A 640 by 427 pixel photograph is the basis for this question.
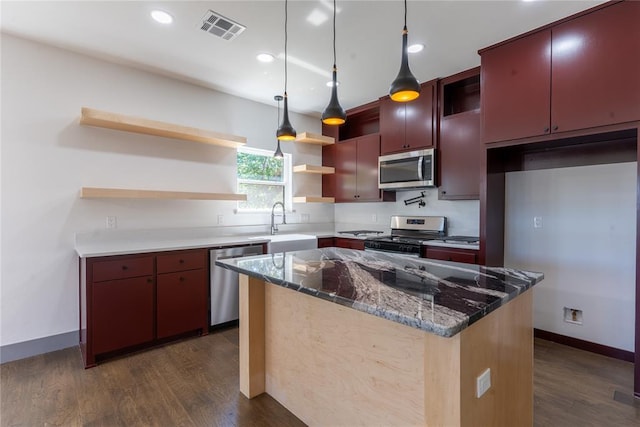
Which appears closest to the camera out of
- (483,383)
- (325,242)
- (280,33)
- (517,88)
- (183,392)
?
(483,383)

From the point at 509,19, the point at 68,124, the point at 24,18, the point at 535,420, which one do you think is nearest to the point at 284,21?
the point at 509,19

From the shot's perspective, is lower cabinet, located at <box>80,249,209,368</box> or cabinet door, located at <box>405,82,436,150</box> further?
cabinet door, located at <box>405,82,436,150</box>

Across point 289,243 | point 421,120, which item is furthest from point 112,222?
point 421,120

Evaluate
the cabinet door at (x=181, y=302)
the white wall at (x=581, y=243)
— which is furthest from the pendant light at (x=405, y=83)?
the cabinet door at (x=181, y=302)

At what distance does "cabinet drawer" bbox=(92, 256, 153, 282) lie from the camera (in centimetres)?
253

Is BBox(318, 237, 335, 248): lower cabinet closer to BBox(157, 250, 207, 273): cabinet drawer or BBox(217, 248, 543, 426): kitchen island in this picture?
BBox(157, 250, 207, 273): cabinet drawer

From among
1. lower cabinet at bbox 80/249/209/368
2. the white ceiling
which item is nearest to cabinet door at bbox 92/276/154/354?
lower cabinet at bbox 80/249/209/368

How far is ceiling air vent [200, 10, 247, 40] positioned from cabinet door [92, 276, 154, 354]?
7.10 feet

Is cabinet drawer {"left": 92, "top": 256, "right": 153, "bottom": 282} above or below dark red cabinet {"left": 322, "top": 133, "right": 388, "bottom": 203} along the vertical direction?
below

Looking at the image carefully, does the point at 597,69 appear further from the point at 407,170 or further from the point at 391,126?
the point at 391,126

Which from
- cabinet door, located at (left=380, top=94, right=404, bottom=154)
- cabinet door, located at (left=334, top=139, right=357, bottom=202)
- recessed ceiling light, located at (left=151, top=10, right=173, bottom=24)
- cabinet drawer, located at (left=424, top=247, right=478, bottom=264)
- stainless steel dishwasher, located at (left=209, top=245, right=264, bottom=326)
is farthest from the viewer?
cabinet door, located at (left=334, top=139, right=357, bottom=202)

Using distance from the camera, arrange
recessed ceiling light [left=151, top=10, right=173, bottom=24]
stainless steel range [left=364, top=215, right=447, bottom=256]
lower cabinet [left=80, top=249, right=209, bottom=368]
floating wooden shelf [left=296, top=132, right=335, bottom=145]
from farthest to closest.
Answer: floating wooden shelf [left=296, top=132, right=335, bottom=145] → stainless steel range [left=364, top=215, right=447, bottom=256] → lower cabinet [left=80, top=249, right=209, bottom=368] → recessed ceiling light [left=151, top=10, right=173, bottom=24]

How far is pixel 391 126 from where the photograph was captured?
13.2ft

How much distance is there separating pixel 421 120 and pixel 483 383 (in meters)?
3.11
